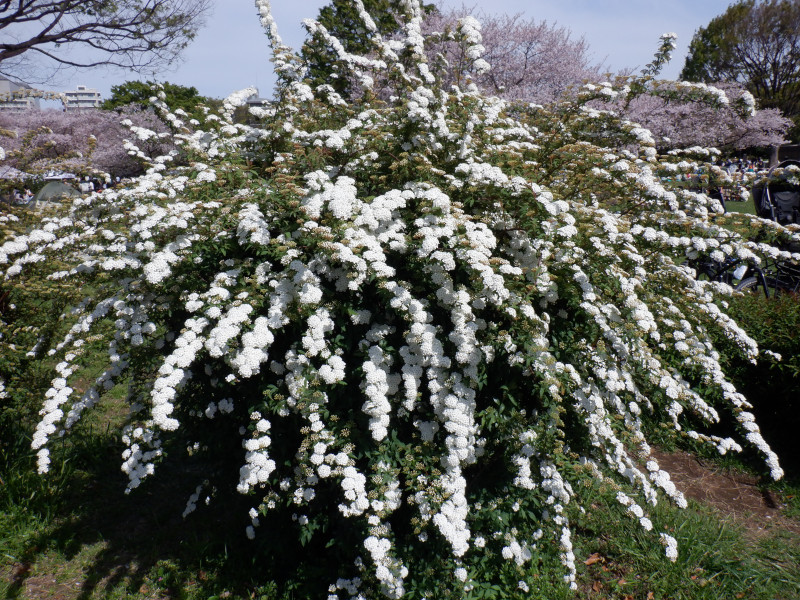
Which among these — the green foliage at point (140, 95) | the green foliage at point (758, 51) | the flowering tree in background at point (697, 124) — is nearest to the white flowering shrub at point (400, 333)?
the flowering tree in background at point (697, 124)

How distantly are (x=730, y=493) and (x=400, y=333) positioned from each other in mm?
3219

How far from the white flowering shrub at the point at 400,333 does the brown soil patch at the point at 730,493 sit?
2.27 ft

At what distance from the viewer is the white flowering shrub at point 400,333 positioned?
8.43 ft

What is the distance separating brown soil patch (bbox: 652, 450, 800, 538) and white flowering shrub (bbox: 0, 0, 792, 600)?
27.2 inches

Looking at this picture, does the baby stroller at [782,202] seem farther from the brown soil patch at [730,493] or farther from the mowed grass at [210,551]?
the mowed grass at [210,551]

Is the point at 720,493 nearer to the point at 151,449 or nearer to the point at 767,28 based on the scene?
the point at 151,449

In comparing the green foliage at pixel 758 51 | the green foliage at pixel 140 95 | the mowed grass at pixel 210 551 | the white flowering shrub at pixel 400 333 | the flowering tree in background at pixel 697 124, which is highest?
the green foliage at pixel 758 51

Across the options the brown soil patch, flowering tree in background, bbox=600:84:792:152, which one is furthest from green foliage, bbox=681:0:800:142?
the brown soil patch

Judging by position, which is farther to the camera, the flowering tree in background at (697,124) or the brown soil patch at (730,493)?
the flowering tree in background at (697,124)

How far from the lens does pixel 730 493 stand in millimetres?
4102

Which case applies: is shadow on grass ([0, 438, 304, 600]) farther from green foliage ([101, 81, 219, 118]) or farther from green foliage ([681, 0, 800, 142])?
green foliage ([681, 0, 800, 142])

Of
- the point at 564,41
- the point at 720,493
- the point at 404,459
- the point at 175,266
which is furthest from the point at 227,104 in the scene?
the point at 564,41

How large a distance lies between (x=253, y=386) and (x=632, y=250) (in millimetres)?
2386

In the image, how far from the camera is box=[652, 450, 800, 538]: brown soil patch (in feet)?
12.3
